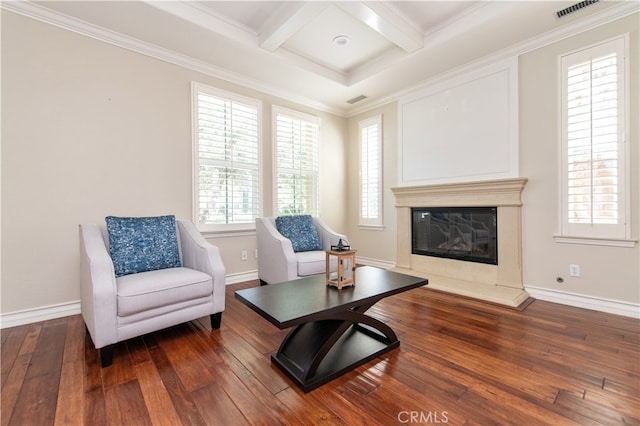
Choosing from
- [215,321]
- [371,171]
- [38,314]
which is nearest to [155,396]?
[215,321]

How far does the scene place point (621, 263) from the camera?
247cm

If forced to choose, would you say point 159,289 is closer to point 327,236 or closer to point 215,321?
point 215,321

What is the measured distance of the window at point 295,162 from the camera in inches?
160

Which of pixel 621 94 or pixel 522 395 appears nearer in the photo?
pixel 522 395

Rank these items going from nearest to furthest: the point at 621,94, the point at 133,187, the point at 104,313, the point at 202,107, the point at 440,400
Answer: the point at 440,400 → the point at 104,313 → the point at 621,94 → the point at 133,187 → the point at 202,107

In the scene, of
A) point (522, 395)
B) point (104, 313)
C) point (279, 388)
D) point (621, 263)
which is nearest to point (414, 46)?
point (621, 263)

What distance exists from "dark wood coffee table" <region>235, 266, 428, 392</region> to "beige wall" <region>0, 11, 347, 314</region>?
6.47 ft

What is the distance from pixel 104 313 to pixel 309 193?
3.11 m

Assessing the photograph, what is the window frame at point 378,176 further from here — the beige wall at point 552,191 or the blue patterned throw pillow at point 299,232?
the beige wall at point 552,191

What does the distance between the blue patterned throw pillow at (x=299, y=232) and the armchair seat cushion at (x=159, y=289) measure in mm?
1233

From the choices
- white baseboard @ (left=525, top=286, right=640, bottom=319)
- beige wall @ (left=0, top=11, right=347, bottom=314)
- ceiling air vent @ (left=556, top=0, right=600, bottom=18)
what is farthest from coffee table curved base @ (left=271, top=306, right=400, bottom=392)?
ceiling air vent @ (left=556, top=0, right=600, bottom=18)

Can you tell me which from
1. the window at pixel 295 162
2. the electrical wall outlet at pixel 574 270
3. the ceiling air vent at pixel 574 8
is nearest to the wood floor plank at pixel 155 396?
the window at pixel 295 162

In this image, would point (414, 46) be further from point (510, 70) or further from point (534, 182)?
point (534, 182)

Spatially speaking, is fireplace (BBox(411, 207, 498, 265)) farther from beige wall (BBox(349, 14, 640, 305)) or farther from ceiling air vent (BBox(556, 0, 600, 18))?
ceiling air vent (BBox(556, 0, 600, 18))
